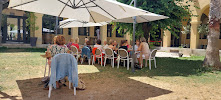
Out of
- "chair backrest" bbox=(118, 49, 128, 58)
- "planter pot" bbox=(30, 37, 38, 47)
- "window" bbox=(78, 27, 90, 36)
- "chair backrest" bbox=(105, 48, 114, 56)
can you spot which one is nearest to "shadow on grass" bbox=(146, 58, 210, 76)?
"chair backrest" bbox=(118, 49, 128, 58)

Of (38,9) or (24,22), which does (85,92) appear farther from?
(24,22)

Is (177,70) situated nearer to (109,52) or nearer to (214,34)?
(214,34)

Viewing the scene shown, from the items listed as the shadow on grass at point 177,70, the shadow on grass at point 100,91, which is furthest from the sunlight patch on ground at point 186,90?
the shadow on grass at point 177,70

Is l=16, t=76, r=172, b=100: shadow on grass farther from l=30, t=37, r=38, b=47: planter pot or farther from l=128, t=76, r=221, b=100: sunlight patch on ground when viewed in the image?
l=30, t=37, r=38, b=47: planter pot

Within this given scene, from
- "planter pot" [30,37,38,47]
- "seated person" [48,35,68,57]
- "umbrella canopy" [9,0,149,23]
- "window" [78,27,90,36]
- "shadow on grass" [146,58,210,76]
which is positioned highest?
"window" [78,27,90,36]

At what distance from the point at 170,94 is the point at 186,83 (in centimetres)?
131

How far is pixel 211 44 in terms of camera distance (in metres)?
7.51

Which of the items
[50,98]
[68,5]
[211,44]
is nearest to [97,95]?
[50,98]

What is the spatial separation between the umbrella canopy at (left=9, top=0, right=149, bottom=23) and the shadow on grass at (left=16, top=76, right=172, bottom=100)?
6.30 ft

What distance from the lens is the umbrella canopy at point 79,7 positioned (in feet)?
17.1

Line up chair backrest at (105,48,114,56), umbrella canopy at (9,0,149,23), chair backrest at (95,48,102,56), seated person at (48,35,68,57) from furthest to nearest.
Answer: chair backrest at (95,48,102,56) → chair backrest at (105,48,114,56) → umbrella canopy at (9,0,149,23) → seated person at (48,35,68,57)

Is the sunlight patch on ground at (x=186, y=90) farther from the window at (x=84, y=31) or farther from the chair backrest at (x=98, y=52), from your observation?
the window at (x=84, y=31)

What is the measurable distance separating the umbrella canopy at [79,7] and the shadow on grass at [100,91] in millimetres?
1921

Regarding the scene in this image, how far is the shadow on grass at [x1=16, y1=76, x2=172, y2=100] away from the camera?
3.73m
